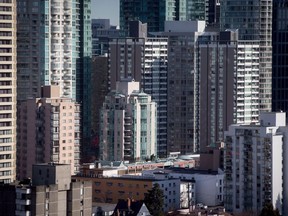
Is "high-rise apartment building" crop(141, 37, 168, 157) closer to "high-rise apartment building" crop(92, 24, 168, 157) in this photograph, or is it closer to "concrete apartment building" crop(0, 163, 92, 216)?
"high-rise apartment building" crop(92, 24, 168, 157)

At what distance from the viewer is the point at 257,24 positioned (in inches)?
5531

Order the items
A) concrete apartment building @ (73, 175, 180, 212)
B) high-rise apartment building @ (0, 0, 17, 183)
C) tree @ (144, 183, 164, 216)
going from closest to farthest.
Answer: tree @ (144, 183, 164, 216) → high-rise apartment building @ (0, 0, 17, 183) → concrete apartment building @ (73, 175, 180, 212)

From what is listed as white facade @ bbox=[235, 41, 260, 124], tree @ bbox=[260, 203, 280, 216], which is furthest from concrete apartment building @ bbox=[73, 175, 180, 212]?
white facade @ bbox=[235, 41, 260, 124]

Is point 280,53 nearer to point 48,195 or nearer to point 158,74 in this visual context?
point 158,74

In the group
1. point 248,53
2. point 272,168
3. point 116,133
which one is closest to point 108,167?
point 116,133

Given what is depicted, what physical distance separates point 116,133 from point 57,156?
1235 centimetres

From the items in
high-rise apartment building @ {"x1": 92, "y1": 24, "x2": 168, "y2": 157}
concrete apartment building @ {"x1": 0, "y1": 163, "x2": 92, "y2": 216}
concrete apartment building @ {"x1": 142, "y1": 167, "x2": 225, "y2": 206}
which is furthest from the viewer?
high-rise apartment building @ {"x1": 92, "y1": 24, "x2": 168, "y2": 157}

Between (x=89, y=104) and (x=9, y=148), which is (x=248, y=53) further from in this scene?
(x=9, y=148)

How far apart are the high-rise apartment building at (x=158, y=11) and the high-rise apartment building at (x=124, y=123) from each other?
25.1 m

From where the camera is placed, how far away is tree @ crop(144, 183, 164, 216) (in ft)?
330

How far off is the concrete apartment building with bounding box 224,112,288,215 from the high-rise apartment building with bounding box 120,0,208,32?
42173mm

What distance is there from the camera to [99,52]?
15462 cm

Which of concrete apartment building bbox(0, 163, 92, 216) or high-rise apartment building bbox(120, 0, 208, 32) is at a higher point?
high-rise apartment building bbox(120, 0, 208, 32)

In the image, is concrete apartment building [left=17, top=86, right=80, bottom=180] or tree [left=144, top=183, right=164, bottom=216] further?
concrete apartment building [left=17, top=86, right=80, bottom=180]
